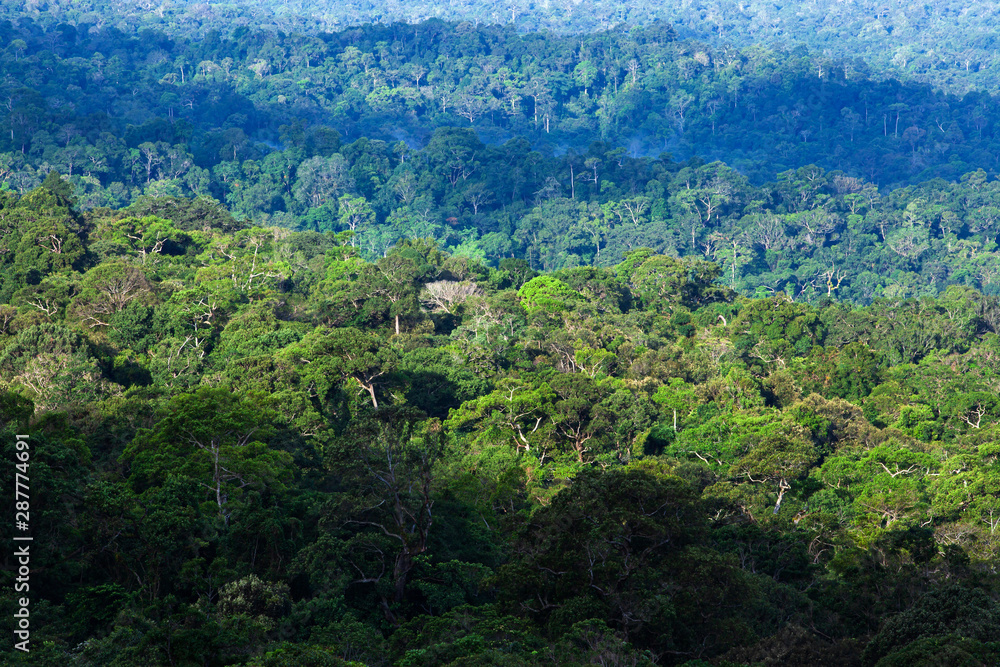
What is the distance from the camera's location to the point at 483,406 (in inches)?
1422

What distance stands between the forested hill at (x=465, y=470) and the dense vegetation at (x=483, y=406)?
0.11 m

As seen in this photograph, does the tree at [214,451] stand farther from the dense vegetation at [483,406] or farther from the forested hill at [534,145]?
the forested hill at [534,145]

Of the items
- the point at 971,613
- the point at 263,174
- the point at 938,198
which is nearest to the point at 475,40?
the point at 263,174

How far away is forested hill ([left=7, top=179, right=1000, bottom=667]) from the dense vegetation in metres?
0.11

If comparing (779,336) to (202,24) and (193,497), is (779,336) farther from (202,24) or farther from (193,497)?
(202,24)

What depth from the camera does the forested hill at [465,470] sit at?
1930cm

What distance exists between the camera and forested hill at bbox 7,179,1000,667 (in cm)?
1930

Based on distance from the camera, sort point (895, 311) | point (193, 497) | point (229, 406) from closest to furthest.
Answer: point (193, 497) → point (229, 406) → point (895, 311)

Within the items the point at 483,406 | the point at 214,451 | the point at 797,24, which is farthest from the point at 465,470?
the point at 797,24

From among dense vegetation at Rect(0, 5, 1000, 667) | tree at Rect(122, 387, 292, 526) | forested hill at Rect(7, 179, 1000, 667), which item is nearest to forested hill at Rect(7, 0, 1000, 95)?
dense vegetation at Rect(0, 5, 1000, 667)

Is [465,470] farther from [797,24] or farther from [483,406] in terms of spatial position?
[797,24]

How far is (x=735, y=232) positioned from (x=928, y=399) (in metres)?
57.7

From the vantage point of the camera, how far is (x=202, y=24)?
163750 mm

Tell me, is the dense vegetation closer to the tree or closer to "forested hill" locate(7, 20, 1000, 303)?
the tree
